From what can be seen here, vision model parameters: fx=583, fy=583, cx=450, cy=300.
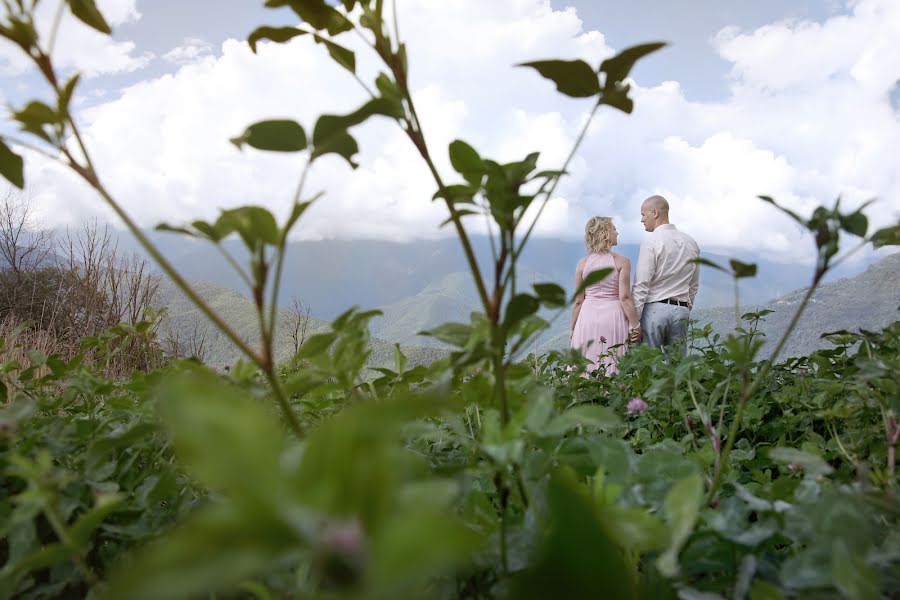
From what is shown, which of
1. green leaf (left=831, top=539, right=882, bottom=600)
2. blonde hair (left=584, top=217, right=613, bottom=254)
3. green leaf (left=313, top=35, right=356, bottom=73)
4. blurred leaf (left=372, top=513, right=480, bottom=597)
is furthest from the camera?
blonde hair (left=584, top=217, right=613, bottom=254)

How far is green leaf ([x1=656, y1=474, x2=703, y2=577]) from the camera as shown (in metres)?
0.42

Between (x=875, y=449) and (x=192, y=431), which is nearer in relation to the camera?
(x=192, y=431)

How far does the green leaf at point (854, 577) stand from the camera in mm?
385

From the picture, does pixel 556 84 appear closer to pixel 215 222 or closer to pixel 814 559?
pixel 215 222

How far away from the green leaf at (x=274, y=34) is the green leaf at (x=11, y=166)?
1.00 feet

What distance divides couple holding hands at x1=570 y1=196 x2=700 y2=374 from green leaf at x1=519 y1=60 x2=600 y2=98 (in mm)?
4287

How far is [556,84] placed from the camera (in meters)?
0.64

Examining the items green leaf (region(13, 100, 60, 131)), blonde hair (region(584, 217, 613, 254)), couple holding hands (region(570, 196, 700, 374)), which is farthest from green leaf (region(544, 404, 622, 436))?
blonde hair (region(584, 217, 613, 254))

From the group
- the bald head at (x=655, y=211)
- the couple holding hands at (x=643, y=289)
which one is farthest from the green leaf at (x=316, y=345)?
the bald head at (x=655, y=211)

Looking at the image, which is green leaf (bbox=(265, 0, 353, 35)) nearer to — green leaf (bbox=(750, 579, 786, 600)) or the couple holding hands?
green leaf (bbox=(750, 579, 786, 600))

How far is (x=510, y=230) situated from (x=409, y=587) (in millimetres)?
394

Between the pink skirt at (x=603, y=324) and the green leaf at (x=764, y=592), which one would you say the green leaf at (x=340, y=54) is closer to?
the green leaf at (x=764, y=592)

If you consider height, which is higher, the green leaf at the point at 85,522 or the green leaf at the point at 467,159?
the green leaf at the point at 467,159

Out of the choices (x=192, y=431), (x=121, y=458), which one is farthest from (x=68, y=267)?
(x=192, y=431)
